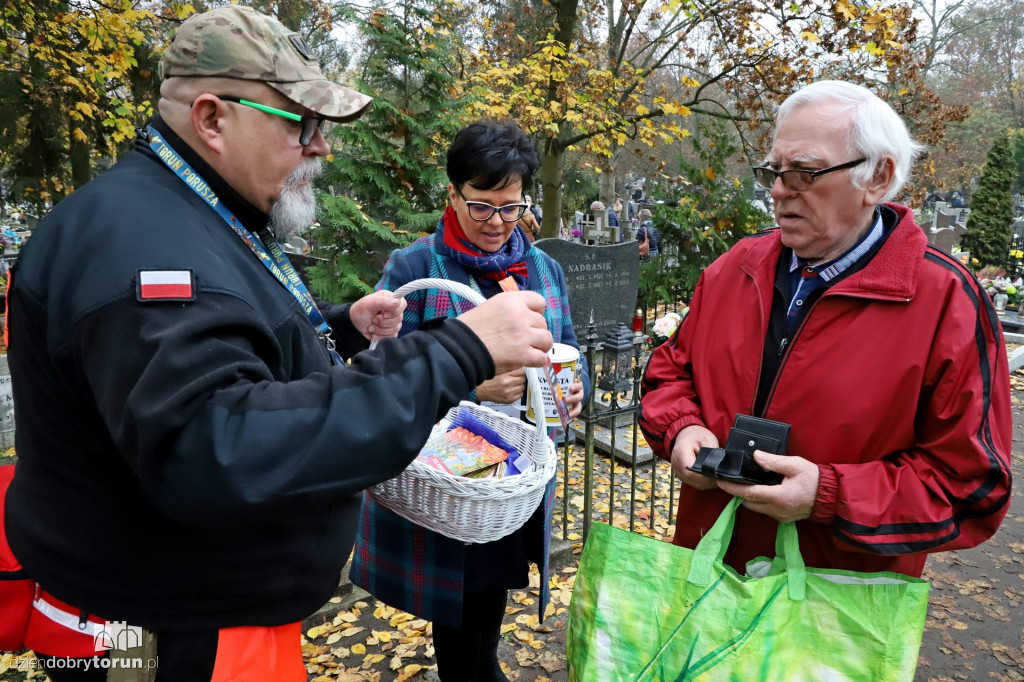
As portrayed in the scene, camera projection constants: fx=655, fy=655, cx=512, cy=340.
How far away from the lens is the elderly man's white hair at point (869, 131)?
1.77 m

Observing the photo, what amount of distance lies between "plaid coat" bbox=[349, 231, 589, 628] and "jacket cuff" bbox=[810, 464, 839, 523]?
0.89 meters

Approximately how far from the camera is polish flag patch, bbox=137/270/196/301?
1022mm

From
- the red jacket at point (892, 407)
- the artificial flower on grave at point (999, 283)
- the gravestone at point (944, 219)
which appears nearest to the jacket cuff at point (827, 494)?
the red jacket at point (892, 407)

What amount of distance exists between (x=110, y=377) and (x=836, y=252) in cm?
181

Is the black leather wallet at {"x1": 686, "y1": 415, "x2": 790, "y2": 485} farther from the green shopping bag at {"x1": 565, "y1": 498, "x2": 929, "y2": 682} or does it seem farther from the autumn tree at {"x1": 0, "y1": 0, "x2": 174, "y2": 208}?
the autumn tree at {"x1": 0, "y1": 0, "x2": 174, "y2": 208}

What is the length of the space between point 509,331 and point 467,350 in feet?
0.33

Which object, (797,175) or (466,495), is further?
(797,175)

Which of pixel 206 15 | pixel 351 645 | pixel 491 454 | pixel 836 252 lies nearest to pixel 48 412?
pixel 206 15

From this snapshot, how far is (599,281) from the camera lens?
8320mm

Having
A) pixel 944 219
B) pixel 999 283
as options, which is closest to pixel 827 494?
pixel 999 283

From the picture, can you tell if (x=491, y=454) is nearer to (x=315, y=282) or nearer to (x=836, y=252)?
(x=836, y=252)

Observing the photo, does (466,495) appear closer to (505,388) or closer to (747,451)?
(505,388)

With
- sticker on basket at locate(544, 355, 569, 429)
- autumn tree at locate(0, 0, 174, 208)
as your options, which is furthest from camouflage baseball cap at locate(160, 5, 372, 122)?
autumn tree at locate(0, 0, 174, 208)

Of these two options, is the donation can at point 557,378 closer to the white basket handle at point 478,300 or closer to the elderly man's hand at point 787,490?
the white basket handle at point 478,300
